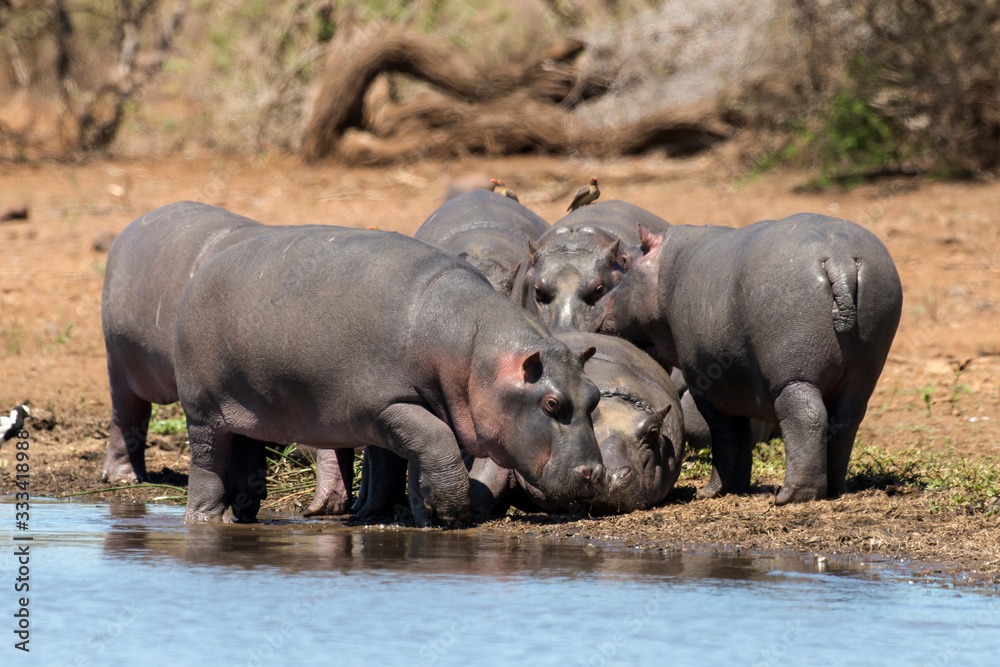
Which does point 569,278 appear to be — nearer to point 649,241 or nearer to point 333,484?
point 649,241

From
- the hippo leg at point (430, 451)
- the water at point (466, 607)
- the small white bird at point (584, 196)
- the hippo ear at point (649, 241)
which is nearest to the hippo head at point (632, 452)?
the water at point (466, 607)

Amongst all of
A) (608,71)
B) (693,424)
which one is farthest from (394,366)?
(608,71)

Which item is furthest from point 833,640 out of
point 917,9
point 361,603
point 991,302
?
point 917,9

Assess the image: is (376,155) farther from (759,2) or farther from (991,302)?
(991,302)

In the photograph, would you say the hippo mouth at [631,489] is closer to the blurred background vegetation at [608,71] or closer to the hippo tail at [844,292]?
the hippo tail at [844,292]

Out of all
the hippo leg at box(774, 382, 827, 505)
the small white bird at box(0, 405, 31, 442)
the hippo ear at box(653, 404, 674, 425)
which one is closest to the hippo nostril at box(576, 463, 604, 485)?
the hippo ear at box(653, 404, 674, 425)

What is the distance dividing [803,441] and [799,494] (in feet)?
0.85

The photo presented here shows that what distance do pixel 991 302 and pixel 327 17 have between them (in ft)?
36.2

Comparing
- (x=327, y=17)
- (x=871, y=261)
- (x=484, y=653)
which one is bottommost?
(x=484, y=653)

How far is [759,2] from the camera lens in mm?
→ 16281

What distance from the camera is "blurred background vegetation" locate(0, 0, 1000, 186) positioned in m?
14.2

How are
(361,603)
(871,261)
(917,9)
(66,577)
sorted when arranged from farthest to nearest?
(917,9) → (871,261) → (66,577) → (361,603)

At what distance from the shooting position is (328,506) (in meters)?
6.96

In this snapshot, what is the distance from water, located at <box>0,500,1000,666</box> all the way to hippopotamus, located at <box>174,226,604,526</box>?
404 mm
